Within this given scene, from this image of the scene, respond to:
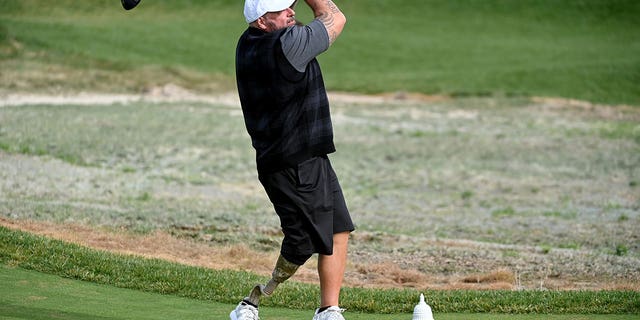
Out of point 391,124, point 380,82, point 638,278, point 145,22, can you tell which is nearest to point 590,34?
point 380,82

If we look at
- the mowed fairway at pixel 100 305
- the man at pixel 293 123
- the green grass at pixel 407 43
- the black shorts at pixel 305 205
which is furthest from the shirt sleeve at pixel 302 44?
the green grass at pixel 407 43

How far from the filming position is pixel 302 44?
651 cm

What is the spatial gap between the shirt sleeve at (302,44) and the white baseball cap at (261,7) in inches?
5.8

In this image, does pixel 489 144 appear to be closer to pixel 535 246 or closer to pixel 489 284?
pixel 535 246

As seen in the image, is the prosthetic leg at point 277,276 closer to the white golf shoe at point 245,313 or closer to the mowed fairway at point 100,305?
the white golf shoe at point 245,313

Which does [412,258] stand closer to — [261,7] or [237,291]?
[237,291]

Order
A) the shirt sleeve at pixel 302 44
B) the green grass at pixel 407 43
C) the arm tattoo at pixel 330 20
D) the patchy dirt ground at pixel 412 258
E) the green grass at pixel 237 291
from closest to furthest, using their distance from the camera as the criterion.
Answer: the shirt sleeve at pixel 302 44, the arm tattoo at pixel 330 20, the green grass at pixel 237 291, the patchy dirt ground at pixel 412 258, the green grass at pixel 407 43

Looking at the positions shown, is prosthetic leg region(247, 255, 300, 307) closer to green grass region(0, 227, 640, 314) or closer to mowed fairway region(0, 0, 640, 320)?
mowed fairway region(0, 0, 640, 320)

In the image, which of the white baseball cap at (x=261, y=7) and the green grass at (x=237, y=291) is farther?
the green grass at (x=237, y=291)

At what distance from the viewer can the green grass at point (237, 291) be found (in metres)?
7.98

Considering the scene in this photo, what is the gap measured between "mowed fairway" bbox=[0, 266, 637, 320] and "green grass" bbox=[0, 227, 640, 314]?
0.92 feet

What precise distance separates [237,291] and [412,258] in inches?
180

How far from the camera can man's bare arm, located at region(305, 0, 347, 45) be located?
6.70 meters

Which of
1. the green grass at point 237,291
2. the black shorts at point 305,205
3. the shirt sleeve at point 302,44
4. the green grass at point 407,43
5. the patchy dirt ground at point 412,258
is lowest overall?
the green grass at point 407,43
